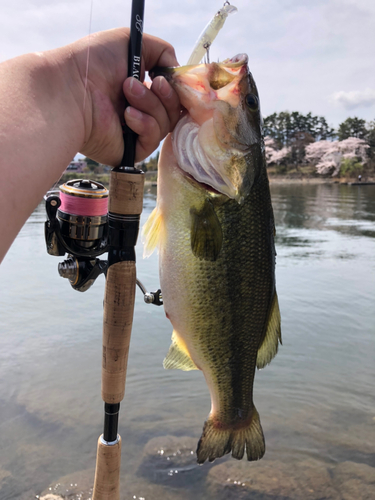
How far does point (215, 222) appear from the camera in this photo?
1526 millimetres

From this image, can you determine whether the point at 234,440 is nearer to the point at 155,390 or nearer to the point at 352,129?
the point at 155,390

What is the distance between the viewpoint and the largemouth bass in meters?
1.53

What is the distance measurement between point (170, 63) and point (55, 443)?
112 inches

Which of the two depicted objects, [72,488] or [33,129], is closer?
[33,129]

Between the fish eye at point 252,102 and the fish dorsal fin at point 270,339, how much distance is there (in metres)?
0.76

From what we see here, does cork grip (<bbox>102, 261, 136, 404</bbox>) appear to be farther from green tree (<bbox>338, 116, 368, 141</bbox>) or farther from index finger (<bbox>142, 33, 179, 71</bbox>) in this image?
green tree (<bbox>338, 116, 368, 141</bbox>)

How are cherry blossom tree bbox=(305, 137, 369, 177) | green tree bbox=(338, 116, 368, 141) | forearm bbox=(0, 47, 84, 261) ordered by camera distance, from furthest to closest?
green tree bbox=(338, 116, 368, 141) → cherry blossom tree bbox=(305, 137, 369, 177) → forearm bbox=(0, 47, 84, 261)

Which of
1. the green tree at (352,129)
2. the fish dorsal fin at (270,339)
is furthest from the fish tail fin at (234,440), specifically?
the green tree at (352,129)

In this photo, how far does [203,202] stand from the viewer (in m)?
1.53

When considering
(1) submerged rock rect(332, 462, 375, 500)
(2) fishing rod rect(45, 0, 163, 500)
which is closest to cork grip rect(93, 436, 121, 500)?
(2) fishing rod rect(45, 0, 163, 500)

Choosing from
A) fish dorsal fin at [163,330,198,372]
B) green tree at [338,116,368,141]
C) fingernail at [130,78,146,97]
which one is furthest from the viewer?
green tree at [338,116,368,141]

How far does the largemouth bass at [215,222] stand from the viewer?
5.00 ft

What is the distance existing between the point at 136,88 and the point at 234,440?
4.69 ft

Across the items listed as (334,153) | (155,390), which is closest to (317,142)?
(334,153)
